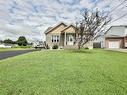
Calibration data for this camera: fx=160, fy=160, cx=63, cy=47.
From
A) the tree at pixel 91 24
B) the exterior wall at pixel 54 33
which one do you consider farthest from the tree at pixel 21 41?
the tree at pixel 91 24

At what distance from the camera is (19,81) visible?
6.51 m

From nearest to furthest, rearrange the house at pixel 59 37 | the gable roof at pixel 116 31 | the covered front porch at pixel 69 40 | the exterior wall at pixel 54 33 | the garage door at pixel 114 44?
the covered front porch at pixel 69 40 → the house at pixel 59 37 → the exterior wall at pixel 54 33 → the garage door at pixel 114 44 → the gable roof at pixel 116 31

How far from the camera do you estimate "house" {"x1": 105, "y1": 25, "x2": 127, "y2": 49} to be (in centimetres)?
4466

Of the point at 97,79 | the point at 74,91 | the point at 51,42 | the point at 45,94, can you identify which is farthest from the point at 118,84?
the point at 51,42

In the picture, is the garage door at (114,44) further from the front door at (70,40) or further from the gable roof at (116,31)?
the front door at (70,40)

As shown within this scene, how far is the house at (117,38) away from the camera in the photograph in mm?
44656

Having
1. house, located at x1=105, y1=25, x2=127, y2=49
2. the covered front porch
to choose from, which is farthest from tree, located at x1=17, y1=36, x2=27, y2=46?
the covered front porch

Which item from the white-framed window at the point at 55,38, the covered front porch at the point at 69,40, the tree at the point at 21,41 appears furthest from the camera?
the tree at the point at 21,41

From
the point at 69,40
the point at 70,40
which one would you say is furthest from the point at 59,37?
the point at 70,40

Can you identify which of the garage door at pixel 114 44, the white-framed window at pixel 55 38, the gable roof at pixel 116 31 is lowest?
the garage door at pixel 114 44

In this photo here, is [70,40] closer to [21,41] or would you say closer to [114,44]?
[114,44]

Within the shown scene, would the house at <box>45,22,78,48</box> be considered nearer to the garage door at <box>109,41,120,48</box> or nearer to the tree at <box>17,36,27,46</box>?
the garage door at <box>109,41,120,48</box>

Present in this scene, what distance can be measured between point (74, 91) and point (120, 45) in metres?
42.3

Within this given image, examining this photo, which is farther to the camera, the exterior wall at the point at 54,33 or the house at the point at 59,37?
the exterior wall at the point at 54,33
